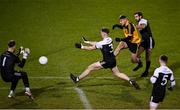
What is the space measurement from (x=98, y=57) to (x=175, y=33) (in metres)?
5.36

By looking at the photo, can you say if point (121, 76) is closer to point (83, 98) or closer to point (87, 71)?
point (87, 71)

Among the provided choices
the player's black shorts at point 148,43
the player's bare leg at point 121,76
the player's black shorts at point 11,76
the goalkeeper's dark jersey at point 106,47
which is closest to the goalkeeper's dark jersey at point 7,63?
the player's black shorts at point 11,76

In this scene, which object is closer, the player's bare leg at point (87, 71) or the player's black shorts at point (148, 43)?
the player's bare leg at point (87, 71)

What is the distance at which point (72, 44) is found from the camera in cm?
2194

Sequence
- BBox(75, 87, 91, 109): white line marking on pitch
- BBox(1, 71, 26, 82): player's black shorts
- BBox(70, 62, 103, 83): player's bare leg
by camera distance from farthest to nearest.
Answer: BBox(70, 62, 103, 83): player's bare leg → BBox(75, 87, 91, 109): white line marking on pitch → BBox(1, 71, 26, 82): player's black shorts

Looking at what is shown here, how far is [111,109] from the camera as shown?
14758 mm

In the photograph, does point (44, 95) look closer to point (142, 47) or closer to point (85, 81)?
point (85, 81)

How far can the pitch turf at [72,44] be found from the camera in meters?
15.6

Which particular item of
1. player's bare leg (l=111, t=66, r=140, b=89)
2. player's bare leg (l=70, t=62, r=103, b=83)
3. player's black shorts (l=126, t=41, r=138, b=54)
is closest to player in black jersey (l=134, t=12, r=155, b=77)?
player's black shorts (l=126, t=41, r=138, b=54)

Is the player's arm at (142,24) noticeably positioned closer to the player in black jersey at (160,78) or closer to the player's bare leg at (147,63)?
the player's bare leg at (147,63)

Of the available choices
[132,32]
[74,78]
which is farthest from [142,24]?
[74,78]

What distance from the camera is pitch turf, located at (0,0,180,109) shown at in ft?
51.3

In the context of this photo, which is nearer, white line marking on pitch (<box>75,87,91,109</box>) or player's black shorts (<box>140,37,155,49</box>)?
white line marking on pitch (<box>75,87,91,109</box>)

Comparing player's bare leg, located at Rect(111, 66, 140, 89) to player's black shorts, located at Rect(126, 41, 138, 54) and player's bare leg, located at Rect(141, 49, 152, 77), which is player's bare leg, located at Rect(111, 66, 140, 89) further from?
player's black shorts, located at Rect(126, 41, 138, 54)
